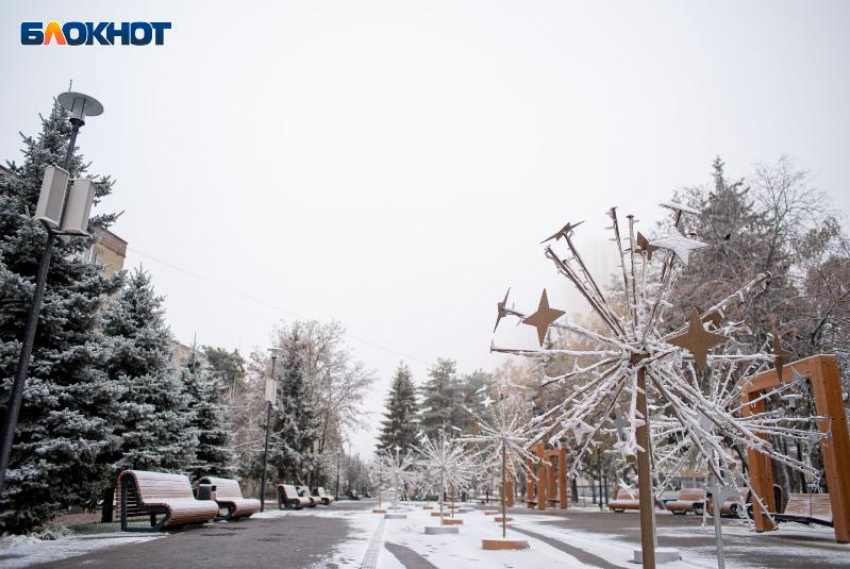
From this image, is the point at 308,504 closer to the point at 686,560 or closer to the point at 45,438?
the point at 45,438

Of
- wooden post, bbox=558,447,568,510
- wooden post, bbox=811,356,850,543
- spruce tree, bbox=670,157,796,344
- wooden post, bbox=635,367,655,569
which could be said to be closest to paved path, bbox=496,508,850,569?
wooden post, bbox=811,356,850,543

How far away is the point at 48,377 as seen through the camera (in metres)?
10.2

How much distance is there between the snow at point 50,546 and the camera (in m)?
6.96

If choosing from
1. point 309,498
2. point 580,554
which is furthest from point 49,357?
point 309,498

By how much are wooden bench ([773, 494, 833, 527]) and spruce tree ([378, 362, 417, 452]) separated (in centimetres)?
4239

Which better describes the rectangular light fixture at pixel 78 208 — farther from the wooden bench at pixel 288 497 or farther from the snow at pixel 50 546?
the wooden bench at pixel 288 497

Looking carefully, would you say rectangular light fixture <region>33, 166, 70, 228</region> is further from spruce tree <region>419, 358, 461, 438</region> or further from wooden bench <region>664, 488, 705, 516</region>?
spruce tree <region>419, 358, 461, 438</region>

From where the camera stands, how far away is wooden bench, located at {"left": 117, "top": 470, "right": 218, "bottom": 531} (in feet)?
33.0

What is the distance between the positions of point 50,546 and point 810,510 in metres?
15.2

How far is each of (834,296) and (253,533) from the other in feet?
52.7

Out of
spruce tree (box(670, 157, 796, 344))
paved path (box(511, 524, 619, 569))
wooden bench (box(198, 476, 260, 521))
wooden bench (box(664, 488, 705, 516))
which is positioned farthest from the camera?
wooden bench (box(664, 488, 705, 516))

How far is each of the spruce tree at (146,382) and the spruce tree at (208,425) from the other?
10.6ft

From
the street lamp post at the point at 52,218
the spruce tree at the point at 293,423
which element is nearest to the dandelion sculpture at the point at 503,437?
the street lamp post at the point at 52,218

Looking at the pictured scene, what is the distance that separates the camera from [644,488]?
347cm
